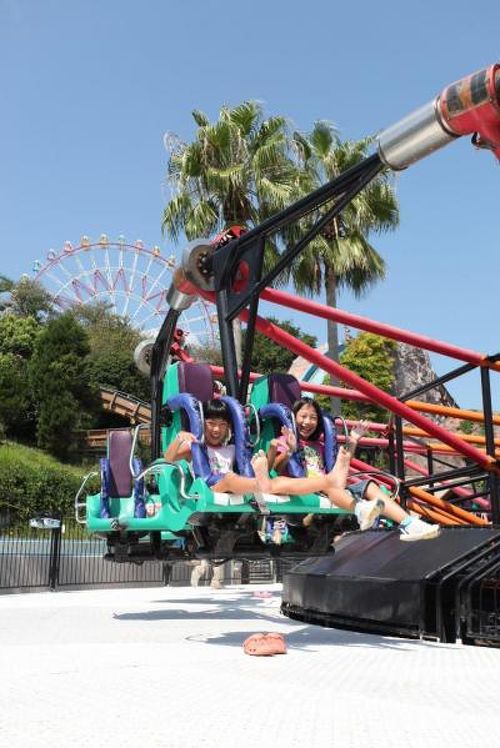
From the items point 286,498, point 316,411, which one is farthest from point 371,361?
point 286,498

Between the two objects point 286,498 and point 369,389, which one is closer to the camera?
point 286,498

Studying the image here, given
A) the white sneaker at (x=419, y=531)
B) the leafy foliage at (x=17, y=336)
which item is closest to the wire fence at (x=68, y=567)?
the white sneaker at (x=419, y=531)

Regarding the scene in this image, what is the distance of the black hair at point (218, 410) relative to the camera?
7082 millimetres

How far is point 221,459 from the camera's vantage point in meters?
6.92

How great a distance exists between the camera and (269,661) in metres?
6.34

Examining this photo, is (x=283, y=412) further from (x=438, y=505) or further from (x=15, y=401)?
(x=15, y=401)

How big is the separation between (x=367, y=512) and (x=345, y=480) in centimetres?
34

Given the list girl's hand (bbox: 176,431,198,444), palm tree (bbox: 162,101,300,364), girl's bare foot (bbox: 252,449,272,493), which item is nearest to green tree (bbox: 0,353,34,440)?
palm tree (bbox: 162,101,300,364)

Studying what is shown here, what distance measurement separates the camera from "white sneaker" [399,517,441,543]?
6398 millimetres

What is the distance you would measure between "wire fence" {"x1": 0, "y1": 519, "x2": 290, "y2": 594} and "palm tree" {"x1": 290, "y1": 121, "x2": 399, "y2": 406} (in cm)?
814

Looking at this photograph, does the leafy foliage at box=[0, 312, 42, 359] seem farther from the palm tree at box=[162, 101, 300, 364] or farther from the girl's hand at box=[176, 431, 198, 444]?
the girl's hand at box=[176, 431, 198, 444]

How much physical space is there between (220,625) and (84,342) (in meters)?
39.5

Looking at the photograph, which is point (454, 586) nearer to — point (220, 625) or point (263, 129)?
point (220, 625)

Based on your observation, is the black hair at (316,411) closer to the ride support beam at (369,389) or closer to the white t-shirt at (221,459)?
the white t-shirt at (221,459)
